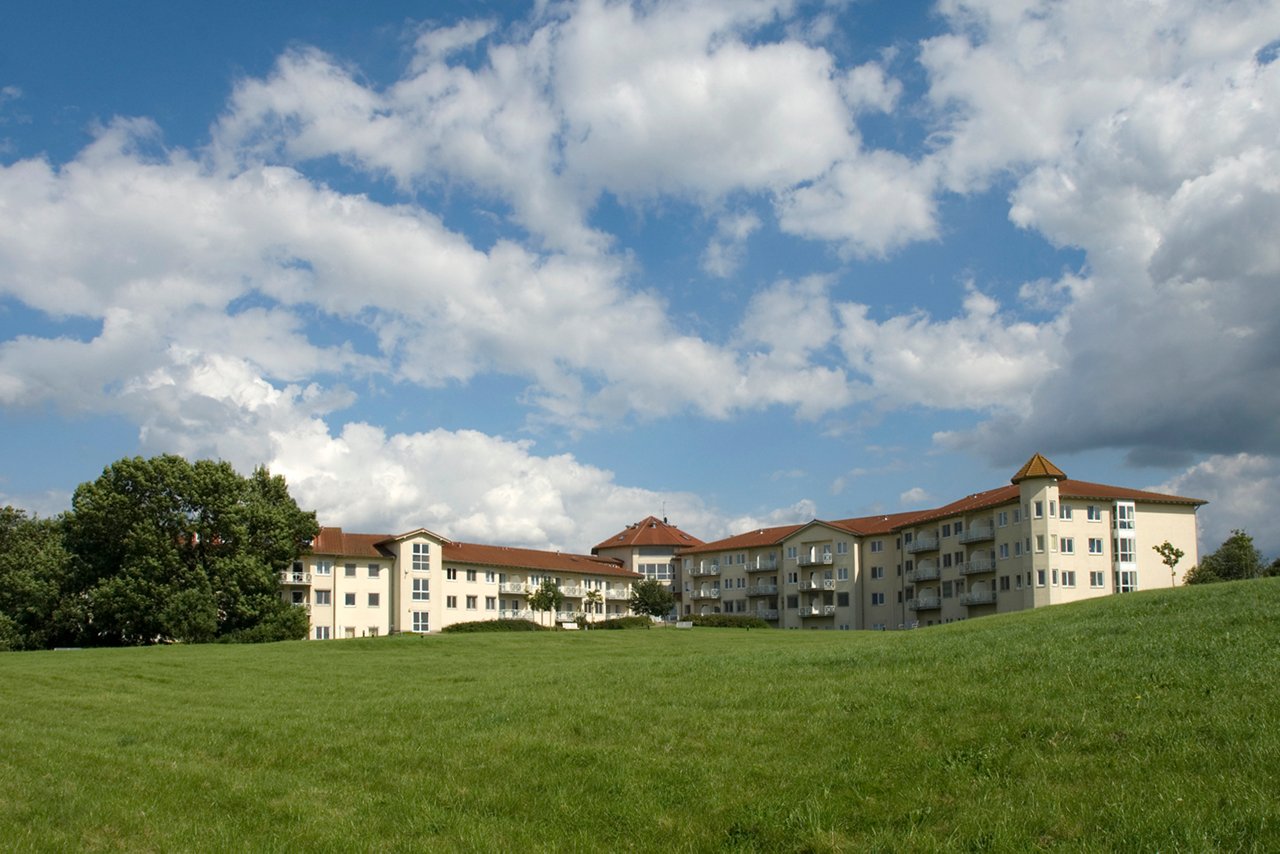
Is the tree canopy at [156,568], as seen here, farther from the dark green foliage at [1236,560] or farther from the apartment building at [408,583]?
the dark green foliage at [1236,560]

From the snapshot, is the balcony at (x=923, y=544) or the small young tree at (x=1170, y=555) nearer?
the small young tree at (x=1170, y=555)

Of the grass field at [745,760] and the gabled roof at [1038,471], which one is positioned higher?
the gabled roof at [1038,471]

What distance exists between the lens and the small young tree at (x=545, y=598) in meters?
98.6

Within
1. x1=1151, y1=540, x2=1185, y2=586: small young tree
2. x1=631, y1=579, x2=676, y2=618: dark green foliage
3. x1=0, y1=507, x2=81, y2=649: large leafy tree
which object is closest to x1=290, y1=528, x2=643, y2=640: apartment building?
x1=631, y1=579, x2=676, y2=618: dark green foliage

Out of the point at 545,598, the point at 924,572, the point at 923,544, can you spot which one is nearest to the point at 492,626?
the point at 545,598

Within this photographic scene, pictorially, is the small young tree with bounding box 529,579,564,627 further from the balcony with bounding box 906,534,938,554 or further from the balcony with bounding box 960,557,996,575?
the balcony with bounding box 960,557,996,575

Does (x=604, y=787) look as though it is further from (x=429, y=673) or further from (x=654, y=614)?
(x=654, y=614)

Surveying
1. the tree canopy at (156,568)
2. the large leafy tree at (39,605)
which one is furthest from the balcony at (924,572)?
the large leafy tree at (39,605)

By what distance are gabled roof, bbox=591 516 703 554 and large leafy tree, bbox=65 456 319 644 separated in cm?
6137

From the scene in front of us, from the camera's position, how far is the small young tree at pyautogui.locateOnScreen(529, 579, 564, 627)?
9856cm

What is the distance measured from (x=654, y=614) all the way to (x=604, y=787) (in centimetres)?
9772

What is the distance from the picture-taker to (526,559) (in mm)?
110750

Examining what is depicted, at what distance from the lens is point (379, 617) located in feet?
309

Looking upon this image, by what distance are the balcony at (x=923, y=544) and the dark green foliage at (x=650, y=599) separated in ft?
83.7
